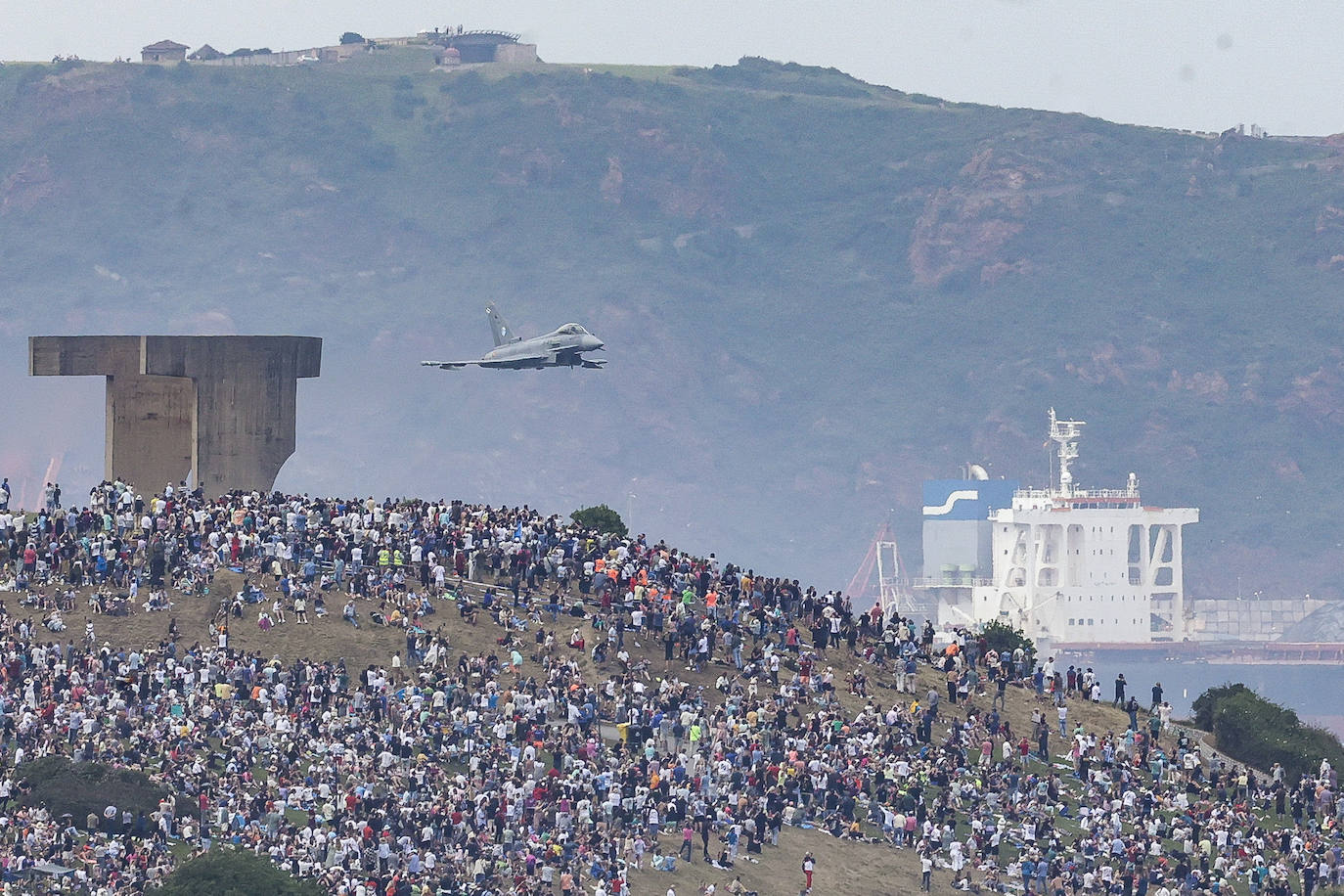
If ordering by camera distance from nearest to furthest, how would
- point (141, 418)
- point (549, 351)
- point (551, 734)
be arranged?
point (551, 734) < point (141, 418) < point (549, 351)

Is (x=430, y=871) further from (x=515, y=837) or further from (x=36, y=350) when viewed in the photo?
(x=36, y=350)

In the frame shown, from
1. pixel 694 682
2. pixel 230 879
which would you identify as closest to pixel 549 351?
pixel 694 682

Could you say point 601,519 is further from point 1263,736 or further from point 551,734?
point 551,734

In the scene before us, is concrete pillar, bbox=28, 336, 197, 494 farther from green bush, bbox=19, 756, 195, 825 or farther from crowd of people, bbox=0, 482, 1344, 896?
green bush, bbox=19, 756, 195, 825

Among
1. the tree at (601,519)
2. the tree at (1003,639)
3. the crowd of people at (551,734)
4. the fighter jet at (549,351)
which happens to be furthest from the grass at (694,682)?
the fighter jet at (549,351)

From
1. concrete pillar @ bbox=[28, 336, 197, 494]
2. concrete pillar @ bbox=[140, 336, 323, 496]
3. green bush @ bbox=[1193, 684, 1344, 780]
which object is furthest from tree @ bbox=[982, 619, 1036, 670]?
concrete pillar @ bbox=[28, 336, 197, 494]

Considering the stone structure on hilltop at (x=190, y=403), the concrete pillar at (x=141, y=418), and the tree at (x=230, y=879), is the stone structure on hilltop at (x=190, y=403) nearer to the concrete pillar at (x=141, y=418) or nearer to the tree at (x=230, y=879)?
the concrete pillar at (x=141, y=418)
